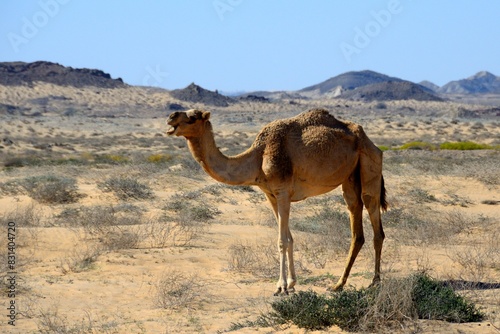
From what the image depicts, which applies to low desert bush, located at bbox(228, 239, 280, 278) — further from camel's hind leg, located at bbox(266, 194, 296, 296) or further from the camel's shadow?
the camel's shadow

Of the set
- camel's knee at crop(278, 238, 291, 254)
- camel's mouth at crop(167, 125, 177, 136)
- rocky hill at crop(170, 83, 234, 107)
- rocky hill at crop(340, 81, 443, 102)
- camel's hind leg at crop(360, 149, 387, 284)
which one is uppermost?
rocky hill at crop(340, 81, 443, 102)

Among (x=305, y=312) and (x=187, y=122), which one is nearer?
(x=305, y=312)

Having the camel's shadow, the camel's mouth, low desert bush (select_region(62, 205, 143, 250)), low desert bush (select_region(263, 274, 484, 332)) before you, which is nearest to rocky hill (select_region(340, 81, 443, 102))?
low desert bush (select_region(62, 205, 143, 250))

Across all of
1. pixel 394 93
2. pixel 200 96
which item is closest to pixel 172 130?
pixel 200 96

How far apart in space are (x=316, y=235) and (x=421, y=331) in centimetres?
634

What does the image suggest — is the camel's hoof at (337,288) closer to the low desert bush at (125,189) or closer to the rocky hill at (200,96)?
the low desert bush at (125,189)

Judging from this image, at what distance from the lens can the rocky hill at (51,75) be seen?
103 meters

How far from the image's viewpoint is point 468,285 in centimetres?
855

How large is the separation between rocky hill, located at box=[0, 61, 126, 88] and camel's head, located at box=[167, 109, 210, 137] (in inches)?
3845

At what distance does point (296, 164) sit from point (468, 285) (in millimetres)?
2585

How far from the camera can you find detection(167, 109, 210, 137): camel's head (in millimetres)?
8359

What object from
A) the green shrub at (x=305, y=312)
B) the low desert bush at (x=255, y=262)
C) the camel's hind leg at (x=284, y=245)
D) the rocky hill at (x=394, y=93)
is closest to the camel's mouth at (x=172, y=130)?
the camel's hind leg at (x=284, y=245)

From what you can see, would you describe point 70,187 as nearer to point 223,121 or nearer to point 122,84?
point 223,121

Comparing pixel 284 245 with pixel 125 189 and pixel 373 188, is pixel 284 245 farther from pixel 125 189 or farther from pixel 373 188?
pixel 125 189
